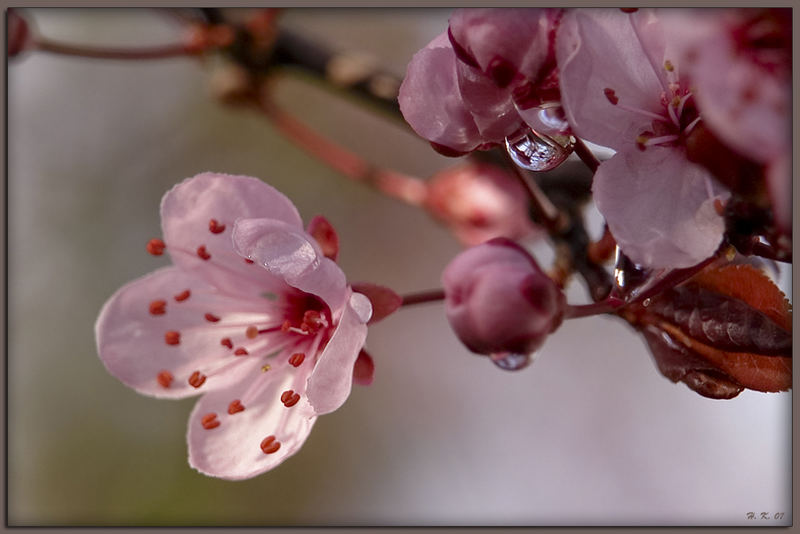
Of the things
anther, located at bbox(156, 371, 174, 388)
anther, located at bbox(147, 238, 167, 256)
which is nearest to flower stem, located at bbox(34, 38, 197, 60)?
anther, located at bbox(147, 238, 167, 256)

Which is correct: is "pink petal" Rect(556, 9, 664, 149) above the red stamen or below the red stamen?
above

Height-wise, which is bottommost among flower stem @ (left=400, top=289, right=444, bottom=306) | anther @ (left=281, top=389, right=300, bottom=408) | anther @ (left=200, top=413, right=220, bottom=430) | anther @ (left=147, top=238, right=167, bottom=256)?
anther @ (left=200, top=413, right=220, bottom=430)

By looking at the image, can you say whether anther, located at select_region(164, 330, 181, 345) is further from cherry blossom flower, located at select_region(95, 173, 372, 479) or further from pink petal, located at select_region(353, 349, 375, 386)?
pink petal, located at select_region(353, 349, 375, 386)

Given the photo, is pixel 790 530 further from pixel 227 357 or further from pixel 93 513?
pixel 93 513

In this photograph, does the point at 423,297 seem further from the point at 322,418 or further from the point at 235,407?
the point at 322,418

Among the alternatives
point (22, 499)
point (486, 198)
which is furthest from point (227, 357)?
point (22, 499)

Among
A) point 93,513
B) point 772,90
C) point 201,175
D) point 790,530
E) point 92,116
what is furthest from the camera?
point 92,116
